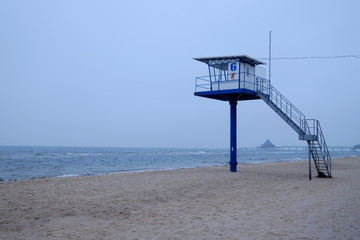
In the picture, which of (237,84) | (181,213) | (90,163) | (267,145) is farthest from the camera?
(267,145)

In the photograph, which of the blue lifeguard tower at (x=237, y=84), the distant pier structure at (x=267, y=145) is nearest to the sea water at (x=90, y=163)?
the blue lifeguard tower at (x=237, y=84)

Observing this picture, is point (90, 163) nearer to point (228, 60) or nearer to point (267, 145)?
point (228, 60)

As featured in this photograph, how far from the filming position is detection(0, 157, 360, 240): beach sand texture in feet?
22.4

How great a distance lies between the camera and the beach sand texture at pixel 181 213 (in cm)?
683

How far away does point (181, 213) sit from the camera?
895cm

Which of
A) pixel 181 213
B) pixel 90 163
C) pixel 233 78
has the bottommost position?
pixel 90 163

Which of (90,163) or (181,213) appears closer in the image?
Answer: (181,213)

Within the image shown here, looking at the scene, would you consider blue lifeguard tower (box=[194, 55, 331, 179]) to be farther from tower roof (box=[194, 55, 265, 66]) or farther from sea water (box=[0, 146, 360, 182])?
sea water (box=[0, 146, 360, 182])

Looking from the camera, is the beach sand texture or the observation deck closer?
the beach sand texture

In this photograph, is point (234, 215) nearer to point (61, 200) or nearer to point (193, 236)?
point (193, 236)

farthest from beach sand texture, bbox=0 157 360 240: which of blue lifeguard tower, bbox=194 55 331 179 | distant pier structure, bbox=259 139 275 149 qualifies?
distant pier structure, bbox=259 139 275 149

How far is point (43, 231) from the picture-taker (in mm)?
7156

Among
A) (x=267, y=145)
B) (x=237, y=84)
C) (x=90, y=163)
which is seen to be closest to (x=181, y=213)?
(x=237, y=84)

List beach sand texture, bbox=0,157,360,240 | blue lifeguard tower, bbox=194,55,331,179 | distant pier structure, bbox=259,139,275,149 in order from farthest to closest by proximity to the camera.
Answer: distant pier structure, bbox=259,139,275,149, blue lifeguard tower, bbox=194,55,331,179, beach sand texture, bbox=0,157,360,240
